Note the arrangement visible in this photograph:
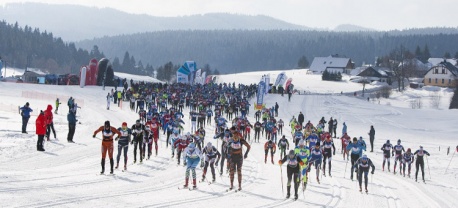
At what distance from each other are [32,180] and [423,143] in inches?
1292

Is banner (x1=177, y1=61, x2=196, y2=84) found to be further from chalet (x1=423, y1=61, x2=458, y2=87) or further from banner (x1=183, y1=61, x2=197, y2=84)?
chalet (x1=423, y1=61, x2=458, y2=87)

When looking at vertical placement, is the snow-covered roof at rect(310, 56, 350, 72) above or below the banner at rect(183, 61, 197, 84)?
above

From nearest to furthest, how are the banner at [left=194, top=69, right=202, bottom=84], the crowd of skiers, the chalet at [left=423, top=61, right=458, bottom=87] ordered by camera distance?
1. the crowd of skiers
2. the banner at [left=194, top=69, right=202, bottom=84]
3. the chalet at [left=423, top=61, right=458, bottom=87]

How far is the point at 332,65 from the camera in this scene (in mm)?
159875

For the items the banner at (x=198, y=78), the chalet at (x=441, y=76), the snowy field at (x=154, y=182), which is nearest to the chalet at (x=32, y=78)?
the banner at (x=198, y=78)

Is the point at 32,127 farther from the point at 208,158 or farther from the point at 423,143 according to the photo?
the point at 423,143

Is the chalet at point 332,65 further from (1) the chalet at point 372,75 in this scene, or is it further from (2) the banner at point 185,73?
(2) the banner at point 185,73

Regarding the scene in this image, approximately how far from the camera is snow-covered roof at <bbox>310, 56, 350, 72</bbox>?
158625 millimetres

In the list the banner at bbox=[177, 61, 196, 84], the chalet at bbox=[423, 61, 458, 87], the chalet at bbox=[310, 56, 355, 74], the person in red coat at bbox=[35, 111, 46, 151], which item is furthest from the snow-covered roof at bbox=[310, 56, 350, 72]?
the person in red coat at bbox=[35, 111, 46, 151]

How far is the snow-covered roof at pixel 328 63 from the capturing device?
159 meters

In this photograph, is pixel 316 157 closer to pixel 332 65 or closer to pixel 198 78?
pixel 198 78

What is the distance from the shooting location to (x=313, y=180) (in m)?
19.8

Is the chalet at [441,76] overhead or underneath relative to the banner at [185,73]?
overhead

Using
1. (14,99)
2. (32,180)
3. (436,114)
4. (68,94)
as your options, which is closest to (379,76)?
(436,114)
